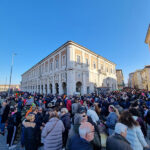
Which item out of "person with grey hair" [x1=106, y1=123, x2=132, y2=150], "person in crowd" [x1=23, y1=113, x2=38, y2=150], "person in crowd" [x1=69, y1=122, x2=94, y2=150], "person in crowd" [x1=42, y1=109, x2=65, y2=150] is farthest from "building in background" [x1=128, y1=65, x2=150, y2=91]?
"person in crowd" [x1=23, y1=113, x2=38, y2=150]

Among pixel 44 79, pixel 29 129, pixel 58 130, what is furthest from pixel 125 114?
pixel 44 79

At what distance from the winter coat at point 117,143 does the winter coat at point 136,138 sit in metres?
0.54

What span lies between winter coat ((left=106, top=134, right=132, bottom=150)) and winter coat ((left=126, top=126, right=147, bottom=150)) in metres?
0.54

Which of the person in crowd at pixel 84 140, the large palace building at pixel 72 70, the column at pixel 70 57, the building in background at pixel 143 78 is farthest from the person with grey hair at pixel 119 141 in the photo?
the building in background at pixel 143 78

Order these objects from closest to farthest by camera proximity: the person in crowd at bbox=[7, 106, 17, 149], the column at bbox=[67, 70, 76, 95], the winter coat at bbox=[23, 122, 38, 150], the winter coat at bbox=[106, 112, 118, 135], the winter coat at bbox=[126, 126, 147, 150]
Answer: the winter coat at bbox=[126, 126, 147, 150], the winter coat at bbox=[23, 122, 38, 150], the winter coat at bbox=[106, 112, 118, 135], the person in crowd at bbox=[7, 106, 17, 149], the column at bbox=[67, 70, 76, 95]

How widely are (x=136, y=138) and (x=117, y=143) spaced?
2.47 ft

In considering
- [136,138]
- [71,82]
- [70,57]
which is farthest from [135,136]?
[70,57]

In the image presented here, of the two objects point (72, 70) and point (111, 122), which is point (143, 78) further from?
point (111, 122)

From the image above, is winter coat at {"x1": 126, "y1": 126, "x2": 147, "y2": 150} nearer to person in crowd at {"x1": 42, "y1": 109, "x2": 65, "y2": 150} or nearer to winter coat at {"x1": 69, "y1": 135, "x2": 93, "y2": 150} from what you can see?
winter coat at {"x1": 69, "y1": 135, "x2": 93, "y2": 150}

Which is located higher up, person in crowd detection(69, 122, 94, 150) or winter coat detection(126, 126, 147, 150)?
person in crowd detection(69, 122, 94, 150)

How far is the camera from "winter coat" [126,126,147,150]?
1.77m

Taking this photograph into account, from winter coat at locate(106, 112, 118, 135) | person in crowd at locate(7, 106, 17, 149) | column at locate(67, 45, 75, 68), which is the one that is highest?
column at locate(67, 45, 75, 68)

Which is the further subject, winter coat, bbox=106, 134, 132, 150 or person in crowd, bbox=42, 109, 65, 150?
person in crowd, bbox=42, 109, 65, 150

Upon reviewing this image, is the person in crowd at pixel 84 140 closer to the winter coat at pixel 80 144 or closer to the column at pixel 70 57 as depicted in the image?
the winter coat at pixel 80 144
